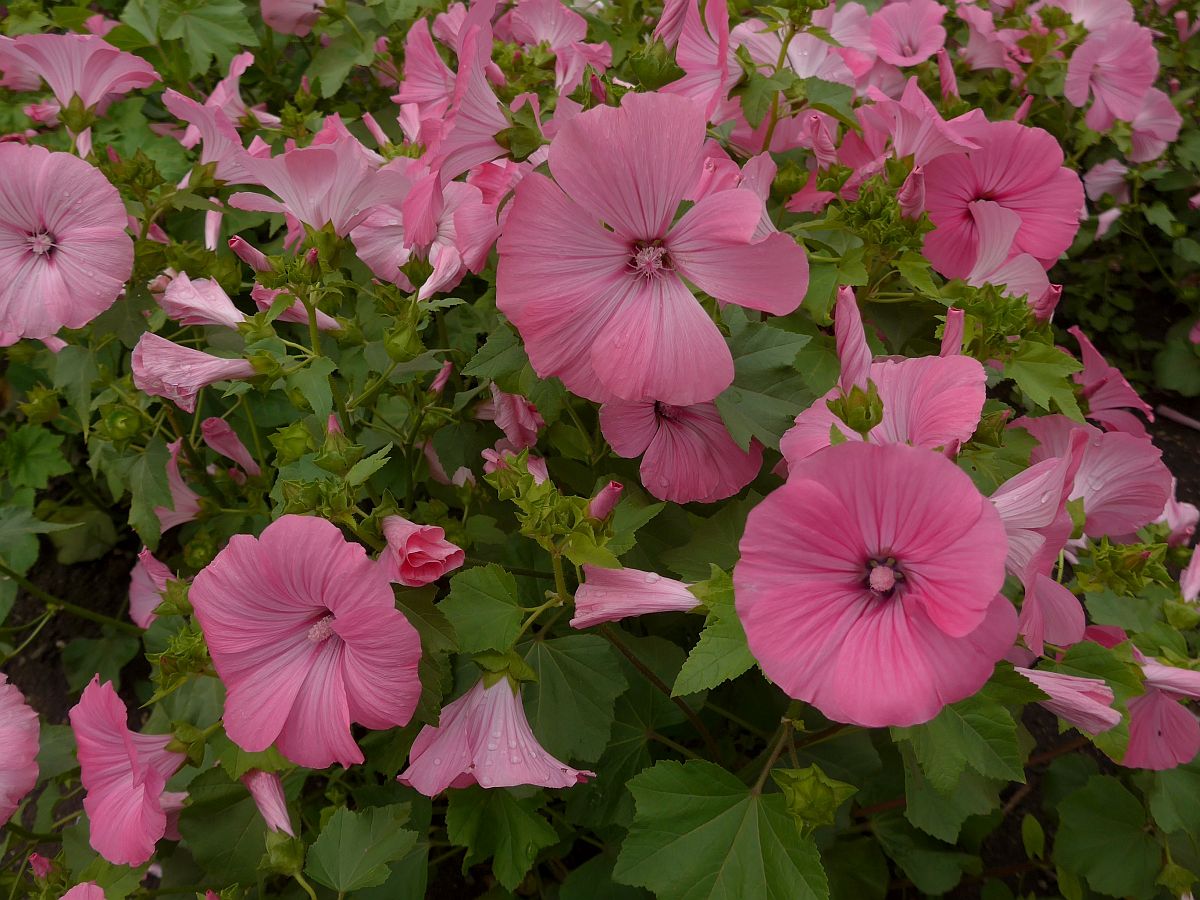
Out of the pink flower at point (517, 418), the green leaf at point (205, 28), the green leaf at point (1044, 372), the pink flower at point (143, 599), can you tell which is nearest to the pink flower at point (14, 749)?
the pink flower at point (143, 599)

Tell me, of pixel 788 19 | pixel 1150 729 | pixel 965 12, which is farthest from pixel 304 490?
pixel 965 12

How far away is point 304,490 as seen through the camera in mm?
1024

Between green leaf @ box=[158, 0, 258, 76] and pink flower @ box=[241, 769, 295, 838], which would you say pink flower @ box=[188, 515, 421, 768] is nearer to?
pink flower @ box=[241, 769, 295, 838]

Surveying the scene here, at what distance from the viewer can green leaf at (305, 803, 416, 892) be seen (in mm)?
1211

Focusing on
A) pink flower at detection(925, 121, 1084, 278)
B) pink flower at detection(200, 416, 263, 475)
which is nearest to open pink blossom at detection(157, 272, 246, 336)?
pink flower at detection(200, 416, 263, 475)

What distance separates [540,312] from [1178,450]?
9.58 ft

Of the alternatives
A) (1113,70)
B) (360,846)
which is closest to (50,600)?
(360,846)

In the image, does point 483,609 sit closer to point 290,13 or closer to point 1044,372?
point 1044,372

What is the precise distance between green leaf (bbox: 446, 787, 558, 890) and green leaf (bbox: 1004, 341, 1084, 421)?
0.94 meters

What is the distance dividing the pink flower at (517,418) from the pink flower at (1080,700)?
726 mm

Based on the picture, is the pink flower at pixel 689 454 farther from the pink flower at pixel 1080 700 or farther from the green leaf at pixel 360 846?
the green leaf at pixel 360 846

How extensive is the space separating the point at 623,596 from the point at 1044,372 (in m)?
0.69

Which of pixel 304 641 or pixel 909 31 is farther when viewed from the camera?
pixel 909 31

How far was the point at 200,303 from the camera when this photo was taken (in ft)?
4.31
